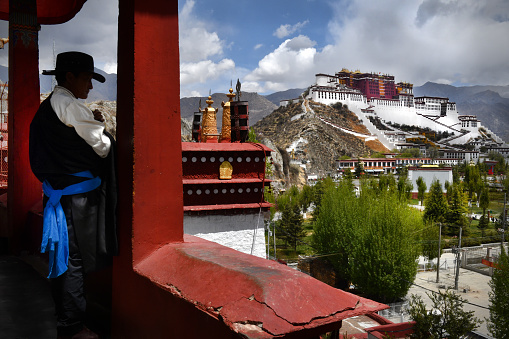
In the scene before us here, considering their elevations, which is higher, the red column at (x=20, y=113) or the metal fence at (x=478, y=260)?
the red column at (x=20, y=113)

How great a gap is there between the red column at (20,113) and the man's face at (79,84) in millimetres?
2455

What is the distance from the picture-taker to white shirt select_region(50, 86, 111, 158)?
197 cm

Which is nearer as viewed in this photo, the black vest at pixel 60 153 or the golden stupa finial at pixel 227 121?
the black vest at pixel 60 153

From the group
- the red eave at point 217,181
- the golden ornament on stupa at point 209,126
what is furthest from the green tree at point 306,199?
the red eave at point 217,181

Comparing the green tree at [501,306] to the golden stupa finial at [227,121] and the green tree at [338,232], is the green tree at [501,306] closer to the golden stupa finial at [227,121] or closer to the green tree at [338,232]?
the green tree at [338,232]

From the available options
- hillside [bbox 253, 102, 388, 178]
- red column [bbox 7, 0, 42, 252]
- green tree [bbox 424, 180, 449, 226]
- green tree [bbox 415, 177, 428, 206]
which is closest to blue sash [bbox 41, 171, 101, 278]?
red column [bbox 7, 0, 42, 252]

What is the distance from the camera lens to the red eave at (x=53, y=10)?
15.1 feet

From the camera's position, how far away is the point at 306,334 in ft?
4.35

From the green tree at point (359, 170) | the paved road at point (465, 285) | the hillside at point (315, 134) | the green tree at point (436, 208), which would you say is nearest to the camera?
the paved road at point (465, 285)

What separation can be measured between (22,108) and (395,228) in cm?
1837

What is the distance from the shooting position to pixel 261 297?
1.34 m

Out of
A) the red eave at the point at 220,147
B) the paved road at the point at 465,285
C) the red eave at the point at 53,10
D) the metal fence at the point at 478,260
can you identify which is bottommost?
the paved road at the point at 465,285

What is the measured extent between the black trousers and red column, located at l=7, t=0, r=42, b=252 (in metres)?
2.54

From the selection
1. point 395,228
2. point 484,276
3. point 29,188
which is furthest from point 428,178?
point 29,188
